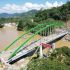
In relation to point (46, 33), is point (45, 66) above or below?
above

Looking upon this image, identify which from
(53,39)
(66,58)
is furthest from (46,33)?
(66,58)

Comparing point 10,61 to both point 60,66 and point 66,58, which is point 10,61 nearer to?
point 66,58

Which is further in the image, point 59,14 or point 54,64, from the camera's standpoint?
point 59,14

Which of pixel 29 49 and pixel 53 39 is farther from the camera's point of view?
A: pixel 53 39

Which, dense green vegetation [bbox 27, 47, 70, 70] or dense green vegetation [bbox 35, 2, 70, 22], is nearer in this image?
dense green vegetation [bbox 27, 47, 70, 70]

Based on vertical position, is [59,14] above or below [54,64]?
below

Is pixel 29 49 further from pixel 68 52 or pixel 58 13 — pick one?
pixel 58 13

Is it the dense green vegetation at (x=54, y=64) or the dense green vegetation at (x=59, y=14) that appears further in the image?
the dense green vegetation at (x=59, y=14)

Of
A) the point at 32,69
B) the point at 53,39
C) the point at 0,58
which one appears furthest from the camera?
the point at 53,39

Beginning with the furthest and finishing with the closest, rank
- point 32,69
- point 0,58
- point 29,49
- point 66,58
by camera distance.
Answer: point 29,49 → point 0,58 → point 66,58 → point 32,69

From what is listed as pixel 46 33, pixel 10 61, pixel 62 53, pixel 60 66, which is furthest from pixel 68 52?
pixel 46 33
